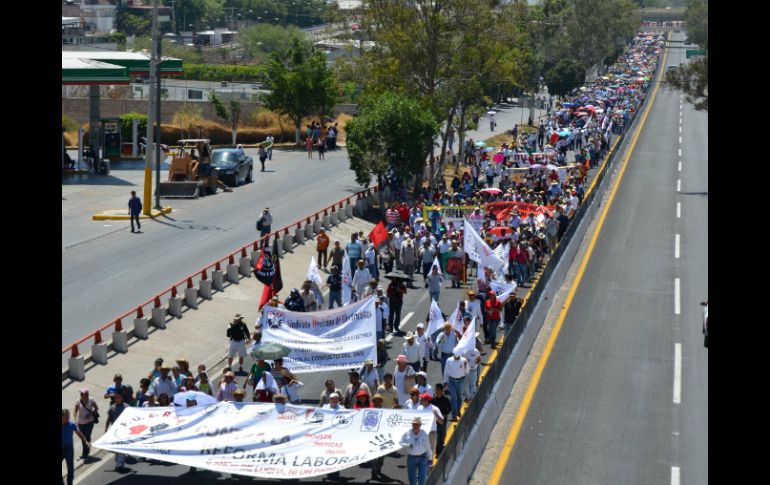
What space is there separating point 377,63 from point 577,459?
126 ft

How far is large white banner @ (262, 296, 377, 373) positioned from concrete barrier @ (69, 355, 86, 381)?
397 cm

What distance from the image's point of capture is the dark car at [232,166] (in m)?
51.1

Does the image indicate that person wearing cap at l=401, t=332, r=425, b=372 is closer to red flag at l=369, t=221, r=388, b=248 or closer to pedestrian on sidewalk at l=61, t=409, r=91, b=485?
pedestrian on sidewalk at l=61, t=409, r=91, b=485

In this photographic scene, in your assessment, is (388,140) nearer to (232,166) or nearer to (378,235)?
(232,166)

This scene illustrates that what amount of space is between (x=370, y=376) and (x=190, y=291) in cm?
1023

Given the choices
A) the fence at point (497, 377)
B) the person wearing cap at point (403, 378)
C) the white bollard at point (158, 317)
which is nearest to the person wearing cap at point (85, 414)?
the person wearing cap at point (403, 378)

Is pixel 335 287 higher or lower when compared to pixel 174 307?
higher

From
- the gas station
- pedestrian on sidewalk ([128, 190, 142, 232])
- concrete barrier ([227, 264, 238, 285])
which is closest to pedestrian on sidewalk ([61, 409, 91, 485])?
concrete barrier ([227, 264, 238, 285])

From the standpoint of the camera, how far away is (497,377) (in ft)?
72.2

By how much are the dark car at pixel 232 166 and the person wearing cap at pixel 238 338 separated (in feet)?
89.6

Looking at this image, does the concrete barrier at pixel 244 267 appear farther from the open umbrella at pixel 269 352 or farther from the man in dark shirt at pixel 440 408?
the man in dark shirt at pixel 440 408

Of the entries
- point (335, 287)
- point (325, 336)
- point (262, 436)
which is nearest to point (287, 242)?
point (335, 287)
